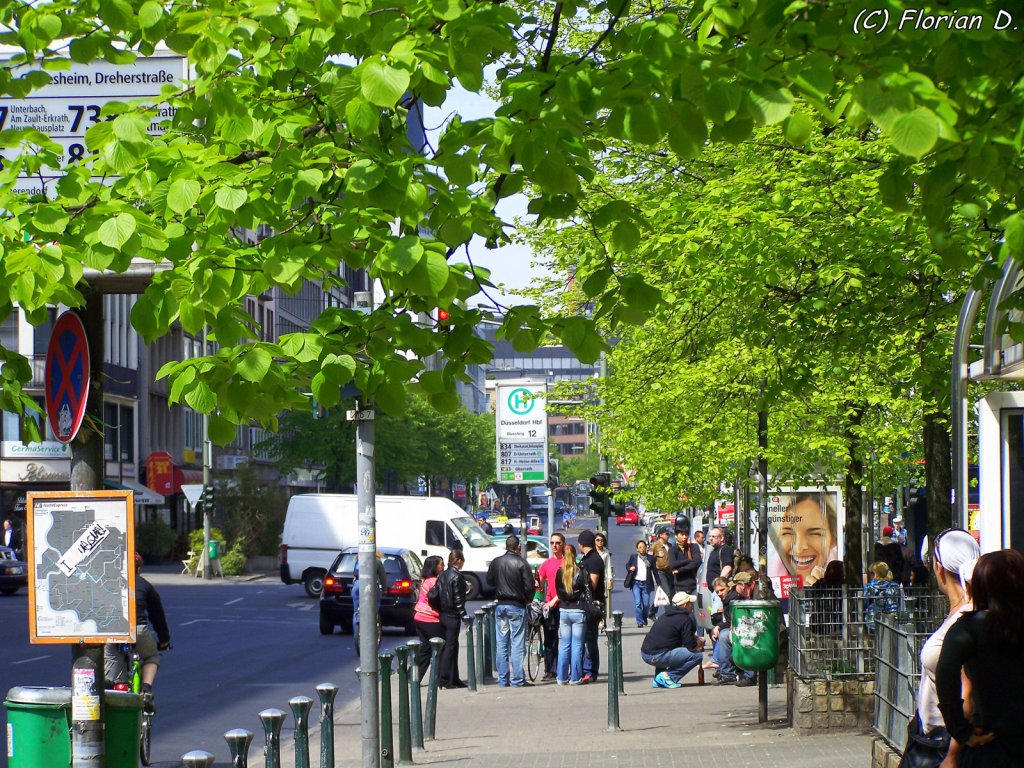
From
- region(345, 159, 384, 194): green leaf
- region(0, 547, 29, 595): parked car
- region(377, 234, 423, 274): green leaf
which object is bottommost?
region(0, 547, 29, 595): parked car

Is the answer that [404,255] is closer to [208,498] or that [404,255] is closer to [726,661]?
[726,661]

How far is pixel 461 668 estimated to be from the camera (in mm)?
23656

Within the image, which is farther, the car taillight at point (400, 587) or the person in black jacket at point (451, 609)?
the car taillight at point (400, 587)

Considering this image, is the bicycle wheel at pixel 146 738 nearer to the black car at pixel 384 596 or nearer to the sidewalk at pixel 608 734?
the sidewalk at pixel 608 734

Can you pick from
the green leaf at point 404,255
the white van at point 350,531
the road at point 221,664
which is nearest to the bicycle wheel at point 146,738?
the road at point 221,664

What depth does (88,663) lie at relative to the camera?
8.07 m

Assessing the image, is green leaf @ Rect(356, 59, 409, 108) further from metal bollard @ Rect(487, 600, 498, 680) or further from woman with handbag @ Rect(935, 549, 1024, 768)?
metal bollard @ Rect(487, 600, 498, 680)

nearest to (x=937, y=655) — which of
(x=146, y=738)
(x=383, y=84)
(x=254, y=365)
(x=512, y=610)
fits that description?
(x=254, y=365)

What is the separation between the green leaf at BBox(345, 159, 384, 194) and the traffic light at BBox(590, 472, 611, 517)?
75.3 feet

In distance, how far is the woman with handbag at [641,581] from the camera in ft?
103

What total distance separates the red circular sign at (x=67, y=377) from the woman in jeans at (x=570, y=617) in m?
11.6

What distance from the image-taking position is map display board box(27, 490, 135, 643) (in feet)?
25.5

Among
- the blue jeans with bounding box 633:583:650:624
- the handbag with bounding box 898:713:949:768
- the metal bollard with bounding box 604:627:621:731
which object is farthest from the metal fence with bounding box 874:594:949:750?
the blue jeans with bounding box 633:583:650:624

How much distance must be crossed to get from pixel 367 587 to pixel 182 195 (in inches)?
204
